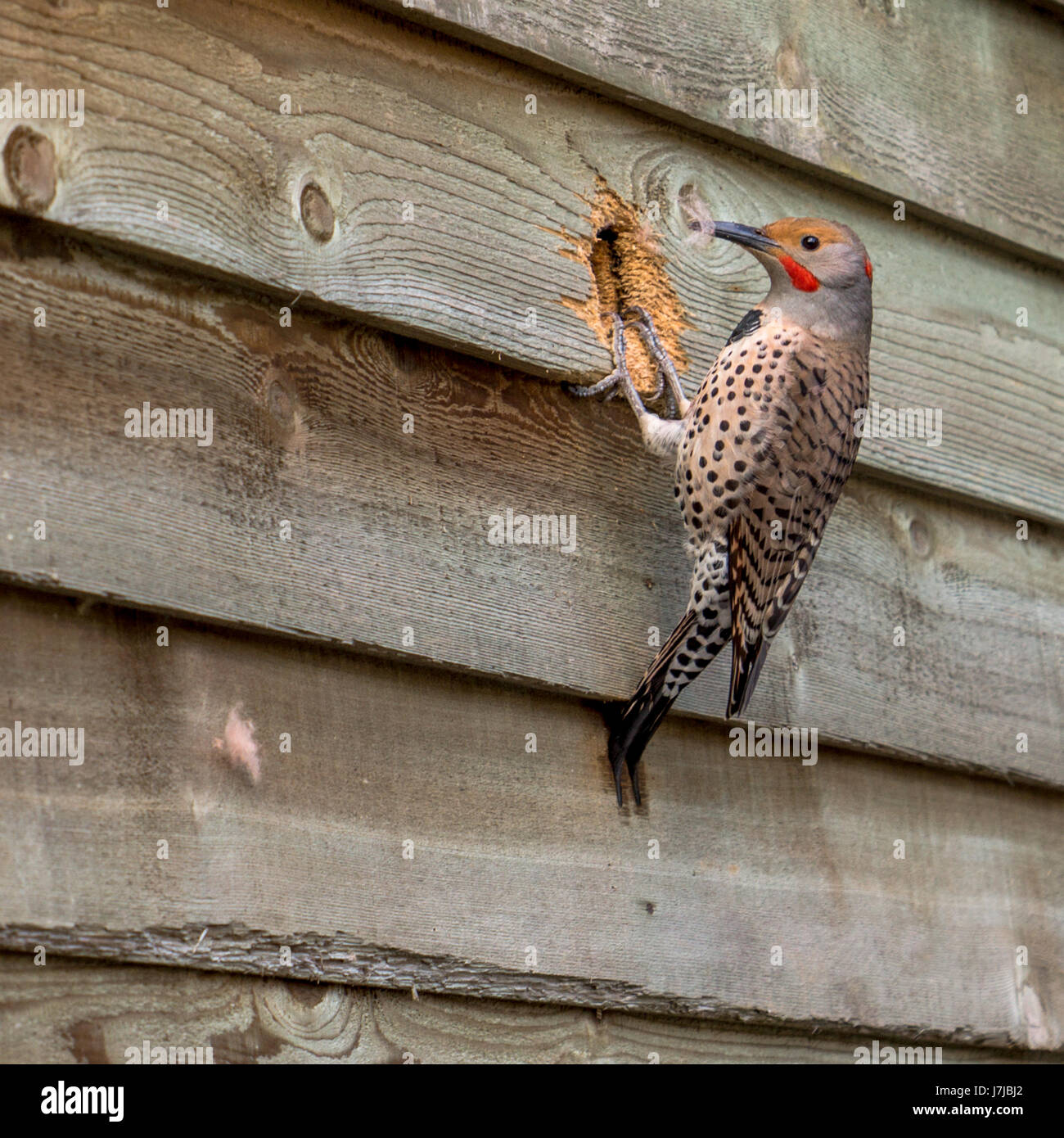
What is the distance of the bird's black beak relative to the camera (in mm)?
2656

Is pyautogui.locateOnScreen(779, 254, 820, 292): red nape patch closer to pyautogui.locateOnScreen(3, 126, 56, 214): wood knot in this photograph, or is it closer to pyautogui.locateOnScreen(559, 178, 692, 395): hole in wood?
pyautogui.locateOnScreen(559, 178, 692, 395): hole in wood

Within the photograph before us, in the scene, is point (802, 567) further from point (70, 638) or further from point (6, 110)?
point (6, 110)

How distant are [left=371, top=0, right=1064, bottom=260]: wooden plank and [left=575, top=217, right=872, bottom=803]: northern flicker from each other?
24 centimetres

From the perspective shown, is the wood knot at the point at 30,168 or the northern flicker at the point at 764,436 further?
the northern flicker at the point at 764,436

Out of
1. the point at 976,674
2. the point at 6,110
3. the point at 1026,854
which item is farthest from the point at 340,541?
the point at 1026,854

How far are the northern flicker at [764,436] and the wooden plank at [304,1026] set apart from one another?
0.53 m

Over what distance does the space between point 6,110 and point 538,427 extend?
930 millimetres

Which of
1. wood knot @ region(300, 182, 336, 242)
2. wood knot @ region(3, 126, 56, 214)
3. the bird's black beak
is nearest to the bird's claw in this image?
the bird's black beak

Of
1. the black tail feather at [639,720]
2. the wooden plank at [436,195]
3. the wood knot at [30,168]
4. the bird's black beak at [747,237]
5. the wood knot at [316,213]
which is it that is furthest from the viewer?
the bird's black beak at [747,237]

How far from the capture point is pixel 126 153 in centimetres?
203

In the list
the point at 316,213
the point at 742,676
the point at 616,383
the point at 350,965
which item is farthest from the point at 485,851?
the point at 316,213

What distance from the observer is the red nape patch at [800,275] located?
8.82 feet

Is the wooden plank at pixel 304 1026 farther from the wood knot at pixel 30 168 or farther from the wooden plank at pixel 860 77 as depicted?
the wooden plank at pixel 860 77

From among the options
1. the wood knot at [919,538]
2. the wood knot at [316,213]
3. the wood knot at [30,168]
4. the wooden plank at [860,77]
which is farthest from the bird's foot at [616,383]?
the wood knot at [30,168]
